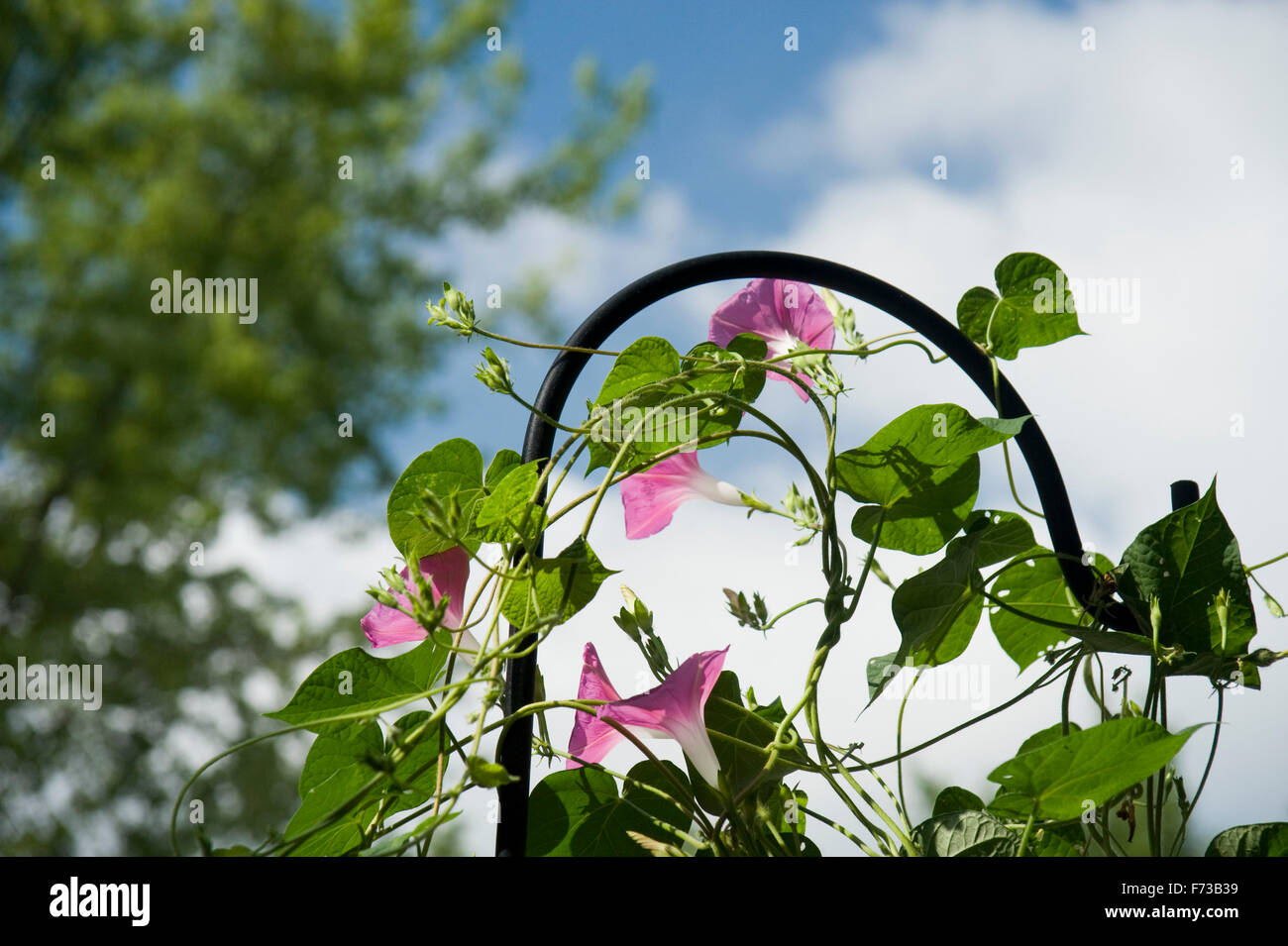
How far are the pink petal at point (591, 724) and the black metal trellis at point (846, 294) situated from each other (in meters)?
0.04

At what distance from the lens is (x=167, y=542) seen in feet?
16.3

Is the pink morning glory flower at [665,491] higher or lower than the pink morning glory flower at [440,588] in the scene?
higher

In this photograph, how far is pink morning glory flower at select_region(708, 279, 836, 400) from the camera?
48 cm

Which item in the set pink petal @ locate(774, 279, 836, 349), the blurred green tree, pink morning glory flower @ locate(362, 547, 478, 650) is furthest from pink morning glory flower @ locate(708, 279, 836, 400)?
the blurred green tree

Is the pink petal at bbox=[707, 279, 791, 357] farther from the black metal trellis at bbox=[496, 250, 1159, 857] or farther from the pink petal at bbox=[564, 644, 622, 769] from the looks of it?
the pink petal at bbox=[564, 644, 622, 769]

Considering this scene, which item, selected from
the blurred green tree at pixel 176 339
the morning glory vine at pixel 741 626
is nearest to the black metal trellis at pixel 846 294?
the morning glory vine at pixel 741 626

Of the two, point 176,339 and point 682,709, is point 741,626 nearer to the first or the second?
point 682,709

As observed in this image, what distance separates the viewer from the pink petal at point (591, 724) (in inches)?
15.8

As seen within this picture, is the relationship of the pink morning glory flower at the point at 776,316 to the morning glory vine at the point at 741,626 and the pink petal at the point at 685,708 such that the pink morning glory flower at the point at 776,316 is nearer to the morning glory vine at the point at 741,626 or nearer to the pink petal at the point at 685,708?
the morning glory vine at the point at 741,626

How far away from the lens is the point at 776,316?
0.48m

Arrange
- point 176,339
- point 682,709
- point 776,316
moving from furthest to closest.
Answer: point 176,339 < point 776,316 < point 682,709

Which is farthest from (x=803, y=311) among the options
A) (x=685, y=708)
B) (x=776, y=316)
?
(x=685, y=708)

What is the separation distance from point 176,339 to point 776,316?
4.88 meters

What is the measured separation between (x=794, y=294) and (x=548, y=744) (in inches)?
9.8
